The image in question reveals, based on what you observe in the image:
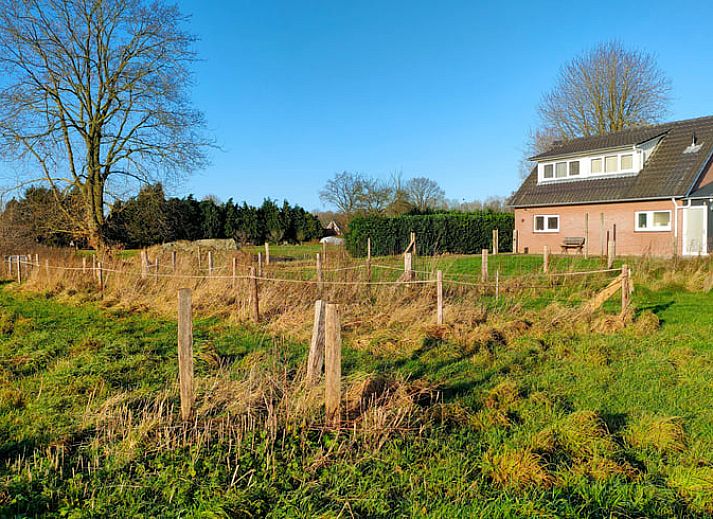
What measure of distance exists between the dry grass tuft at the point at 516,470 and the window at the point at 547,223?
25465mm

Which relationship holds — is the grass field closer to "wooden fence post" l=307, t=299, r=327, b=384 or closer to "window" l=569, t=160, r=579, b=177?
"wooden fence post" l=307, t=299, r=327, b=384

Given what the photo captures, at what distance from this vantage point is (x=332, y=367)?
184 inches

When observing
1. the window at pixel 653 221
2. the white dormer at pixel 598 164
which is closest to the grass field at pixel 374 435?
the window at pixel 653 221

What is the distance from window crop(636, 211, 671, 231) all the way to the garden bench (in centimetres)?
251

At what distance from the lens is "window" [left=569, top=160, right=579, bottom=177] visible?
91.1ft

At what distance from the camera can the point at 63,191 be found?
2197 centimetres

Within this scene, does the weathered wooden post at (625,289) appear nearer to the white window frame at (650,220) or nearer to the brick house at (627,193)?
the brick house at (627,193)

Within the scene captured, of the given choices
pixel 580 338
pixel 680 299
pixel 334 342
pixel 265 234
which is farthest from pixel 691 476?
pixel 265 234

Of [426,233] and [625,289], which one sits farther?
[426,233]

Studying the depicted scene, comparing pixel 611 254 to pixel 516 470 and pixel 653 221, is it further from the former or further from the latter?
pixel 516 470

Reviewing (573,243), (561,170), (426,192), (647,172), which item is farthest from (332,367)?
(426,192)

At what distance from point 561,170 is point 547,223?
3.00 metres

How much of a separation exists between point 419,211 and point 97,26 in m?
25.7

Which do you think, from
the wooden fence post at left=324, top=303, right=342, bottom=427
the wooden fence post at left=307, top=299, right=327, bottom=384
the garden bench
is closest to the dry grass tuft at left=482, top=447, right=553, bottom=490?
the wooden fence post at left=324, top=303, right=342, bottom=427
